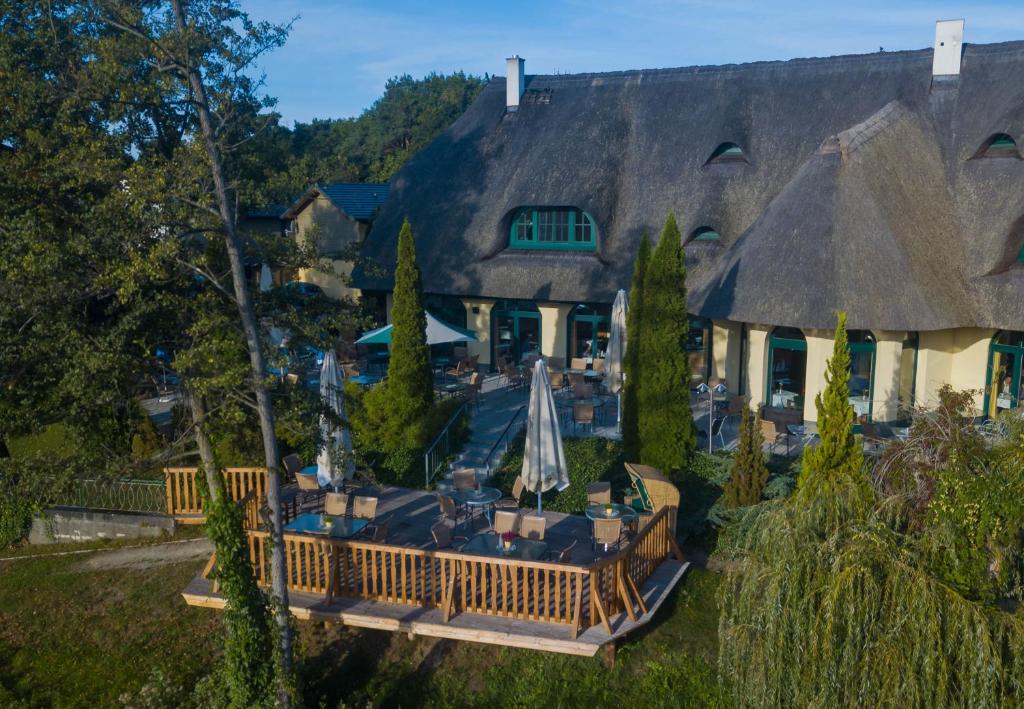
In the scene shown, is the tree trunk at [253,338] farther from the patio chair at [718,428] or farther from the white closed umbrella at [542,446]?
the patio chair at [718,428]

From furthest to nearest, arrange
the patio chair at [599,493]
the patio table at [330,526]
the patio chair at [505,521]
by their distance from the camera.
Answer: the patio chair at [599,493] → the patio table at [330,526] → the patio chair at [505,521]

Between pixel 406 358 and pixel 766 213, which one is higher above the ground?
pixel 766 213

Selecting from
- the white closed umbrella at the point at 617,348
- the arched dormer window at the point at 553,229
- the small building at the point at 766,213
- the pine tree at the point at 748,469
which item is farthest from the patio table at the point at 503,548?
the arched dormer window at the point at 553,229

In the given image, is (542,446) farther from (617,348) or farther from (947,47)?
(947,47)

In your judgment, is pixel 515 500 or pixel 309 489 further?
pixel 309 489

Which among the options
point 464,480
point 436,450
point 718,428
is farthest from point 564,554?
point 718,428

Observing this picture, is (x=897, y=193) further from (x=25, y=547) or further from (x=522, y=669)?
(x=25, y=547)
